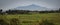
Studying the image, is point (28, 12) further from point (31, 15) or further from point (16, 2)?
point (16, 2)

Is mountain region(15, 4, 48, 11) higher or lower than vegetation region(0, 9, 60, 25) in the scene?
higher

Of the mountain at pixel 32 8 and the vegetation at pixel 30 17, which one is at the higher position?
the mountain at pixel 32 8

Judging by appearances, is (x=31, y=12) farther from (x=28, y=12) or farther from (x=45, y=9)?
(x=45, y=9)

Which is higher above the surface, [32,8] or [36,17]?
[32,8]

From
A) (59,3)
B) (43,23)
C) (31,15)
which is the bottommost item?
(43,23)

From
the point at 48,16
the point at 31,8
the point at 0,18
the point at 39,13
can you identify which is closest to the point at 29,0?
the point at 31,8

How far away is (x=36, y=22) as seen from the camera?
1.30 m

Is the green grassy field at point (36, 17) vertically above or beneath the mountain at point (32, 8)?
beneath

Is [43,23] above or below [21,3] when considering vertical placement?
below

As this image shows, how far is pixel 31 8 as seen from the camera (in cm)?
133

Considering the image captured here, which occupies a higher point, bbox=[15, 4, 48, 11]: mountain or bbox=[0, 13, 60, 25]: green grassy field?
bbox=[15, 4, 48, 11]: mountain

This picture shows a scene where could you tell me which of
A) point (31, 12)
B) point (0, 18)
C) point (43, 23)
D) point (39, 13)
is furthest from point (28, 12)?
point (0, 18)

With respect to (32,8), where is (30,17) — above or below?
below

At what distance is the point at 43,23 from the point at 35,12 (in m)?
0.19
